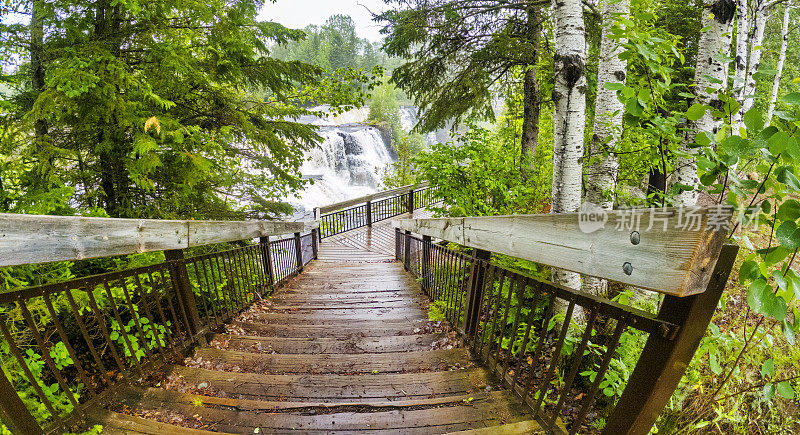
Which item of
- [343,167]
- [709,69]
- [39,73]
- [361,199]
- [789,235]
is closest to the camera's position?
[789,235]

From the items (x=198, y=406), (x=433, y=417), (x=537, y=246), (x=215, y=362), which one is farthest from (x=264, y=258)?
(x=537, y=246)

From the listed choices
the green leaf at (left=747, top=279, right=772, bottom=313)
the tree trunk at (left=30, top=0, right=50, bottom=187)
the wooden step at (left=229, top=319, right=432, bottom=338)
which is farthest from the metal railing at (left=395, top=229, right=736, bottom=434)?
the tree trunk at (left=30, top=0, right=50, bottom=187)

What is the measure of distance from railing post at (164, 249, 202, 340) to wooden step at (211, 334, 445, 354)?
0.89 ft

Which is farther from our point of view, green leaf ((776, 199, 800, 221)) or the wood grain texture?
the wood grain texture

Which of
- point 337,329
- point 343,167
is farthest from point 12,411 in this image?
point 343,167

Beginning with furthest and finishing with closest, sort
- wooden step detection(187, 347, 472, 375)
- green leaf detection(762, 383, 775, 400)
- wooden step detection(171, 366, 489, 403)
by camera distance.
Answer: wooden step detection(187, 347, 472, 375)
wooden step detection(171, 366, 489, 403)
green leaf detection(762, 383, 775, 400)

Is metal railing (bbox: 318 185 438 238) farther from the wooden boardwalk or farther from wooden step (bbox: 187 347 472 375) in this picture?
wooden step (bbox: 187 347 472 375)

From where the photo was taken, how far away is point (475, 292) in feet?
8.18

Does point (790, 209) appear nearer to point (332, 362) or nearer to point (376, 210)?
point (332, 362)

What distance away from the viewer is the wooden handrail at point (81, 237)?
1.29 m

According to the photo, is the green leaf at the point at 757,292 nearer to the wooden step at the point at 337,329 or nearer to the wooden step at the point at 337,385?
the wooden step at the point at 337,385

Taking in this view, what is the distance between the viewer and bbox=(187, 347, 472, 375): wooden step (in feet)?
7.70

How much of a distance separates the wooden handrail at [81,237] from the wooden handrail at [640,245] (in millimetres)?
2098

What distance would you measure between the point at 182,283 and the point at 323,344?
1.17 m
